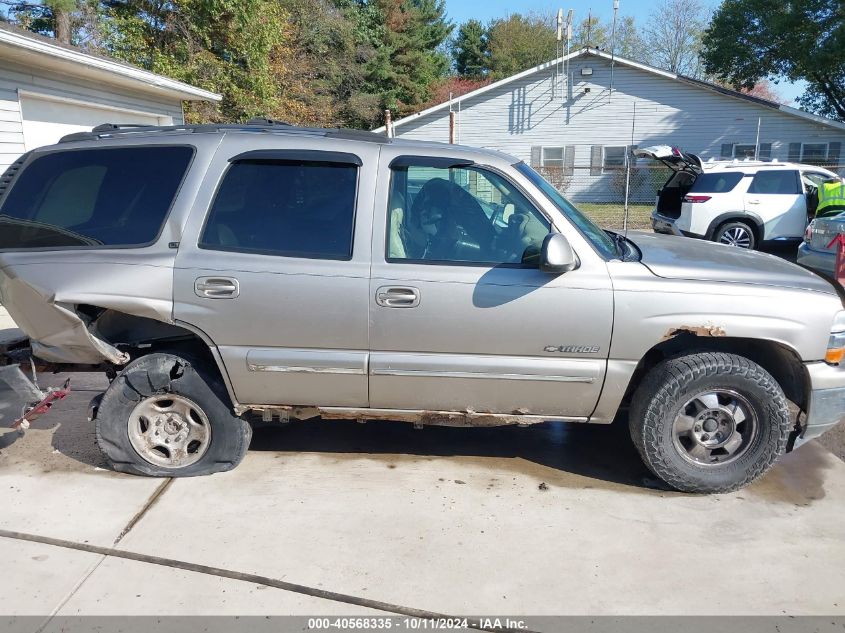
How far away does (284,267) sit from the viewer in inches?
146

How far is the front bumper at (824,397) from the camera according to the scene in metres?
3.69

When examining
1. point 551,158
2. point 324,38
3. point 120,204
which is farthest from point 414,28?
point 120,204

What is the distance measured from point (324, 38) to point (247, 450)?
28715 mm

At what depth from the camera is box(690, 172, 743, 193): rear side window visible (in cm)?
1251

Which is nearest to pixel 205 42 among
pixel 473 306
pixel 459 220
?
pixel 459 220

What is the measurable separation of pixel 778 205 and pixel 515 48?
3787cm

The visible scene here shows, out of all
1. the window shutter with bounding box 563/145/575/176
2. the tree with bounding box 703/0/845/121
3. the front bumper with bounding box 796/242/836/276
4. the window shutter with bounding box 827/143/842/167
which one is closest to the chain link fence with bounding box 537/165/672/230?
the window shutter with bounding box 563/145/575/176

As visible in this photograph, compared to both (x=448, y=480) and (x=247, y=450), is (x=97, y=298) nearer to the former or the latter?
(x=247, y=450)

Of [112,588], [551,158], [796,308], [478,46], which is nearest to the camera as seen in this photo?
[112,588]

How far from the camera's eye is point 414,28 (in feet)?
132

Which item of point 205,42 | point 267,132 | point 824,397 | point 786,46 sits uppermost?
point 786,46

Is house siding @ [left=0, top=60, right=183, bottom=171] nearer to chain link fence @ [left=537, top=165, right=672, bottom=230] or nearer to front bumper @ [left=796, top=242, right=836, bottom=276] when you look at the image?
front bumper @ [left=796, top=242, right=836, bottom=276]

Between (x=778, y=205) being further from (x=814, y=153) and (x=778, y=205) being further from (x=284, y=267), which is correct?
(x=814, y=153)

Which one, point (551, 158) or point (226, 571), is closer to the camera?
point (226, 571)
